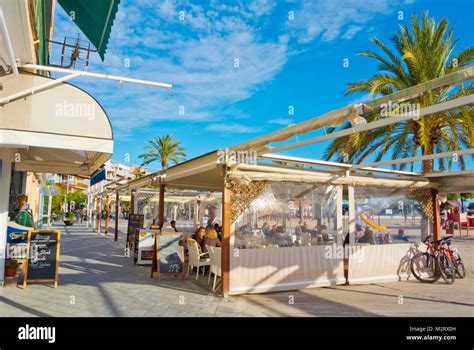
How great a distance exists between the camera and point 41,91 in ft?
20.7

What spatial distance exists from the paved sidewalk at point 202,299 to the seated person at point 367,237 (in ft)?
3.38

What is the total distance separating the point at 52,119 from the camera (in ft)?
20.5

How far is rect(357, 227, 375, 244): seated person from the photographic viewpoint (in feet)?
28.6

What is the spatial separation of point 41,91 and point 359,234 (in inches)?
286

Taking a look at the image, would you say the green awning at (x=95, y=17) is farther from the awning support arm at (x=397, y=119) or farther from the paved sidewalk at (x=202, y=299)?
the paved sidewalk at (x=202, y=299)

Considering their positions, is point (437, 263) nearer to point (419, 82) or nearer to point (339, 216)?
point (339, 216)

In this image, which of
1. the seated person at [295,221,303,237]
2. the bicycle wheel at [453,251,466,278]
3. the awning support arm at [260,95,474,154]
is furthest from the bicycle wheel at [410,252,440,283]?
the awning support arm at [260,95,474,154]

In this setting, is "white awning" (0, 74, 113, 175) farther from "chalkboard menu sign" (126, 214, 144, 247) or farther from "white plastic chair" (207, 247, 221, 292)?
"chalkboard menu sign" (126, 214, 144, 247)

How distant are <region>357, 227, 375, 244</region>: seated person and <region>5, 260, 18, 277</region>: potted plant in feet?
24.2

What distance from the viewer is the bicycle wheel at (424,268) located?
28.9 feet

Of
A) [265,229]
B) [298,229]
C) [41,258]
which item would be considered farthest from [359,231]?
[41,258]

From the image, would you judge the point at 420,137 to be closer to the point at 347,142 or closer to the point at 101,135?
the point at 347,142

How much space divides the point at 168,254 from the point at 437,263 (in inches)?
246
